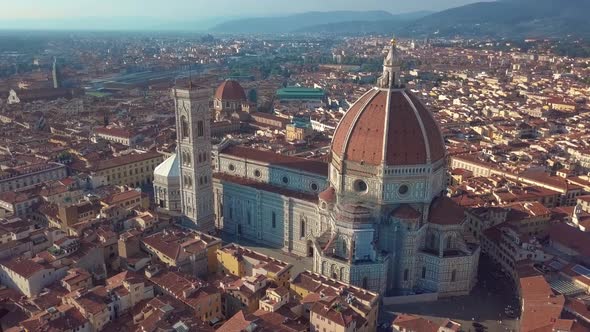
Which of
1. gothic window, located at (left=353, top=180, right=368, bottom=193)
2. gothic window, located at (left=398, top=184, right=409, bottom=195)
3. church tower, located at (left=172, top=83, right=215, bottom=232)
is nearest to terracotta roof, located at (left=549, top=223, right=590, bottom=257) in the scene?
gothic window, located at (left=398, top=184, right=409, bottom=195)

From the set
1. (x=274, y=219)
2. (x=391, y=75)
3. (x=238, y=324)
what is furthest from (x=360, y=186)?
(x=238, y=324)

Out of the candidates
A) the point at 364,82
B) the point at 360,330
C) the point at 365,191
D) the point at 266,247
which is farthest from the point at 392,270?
the point at 364,82

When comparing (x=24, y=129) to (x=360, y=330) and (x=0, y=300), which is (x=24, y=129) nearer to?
(x=0, y=300)

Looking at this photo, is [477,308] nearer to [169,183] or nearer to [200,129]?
[200,129]

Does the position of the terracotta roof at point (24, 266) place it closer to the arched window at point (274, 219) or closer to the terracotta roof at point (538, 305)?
the arched window at point (274, 219)

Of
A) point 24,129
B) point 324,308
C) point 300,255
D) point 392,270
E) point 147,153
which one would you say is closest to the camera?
point 324,308

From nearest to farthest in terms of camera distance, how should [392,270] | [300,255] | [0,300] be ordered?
[0,300] → [392,270] → [300,255]
